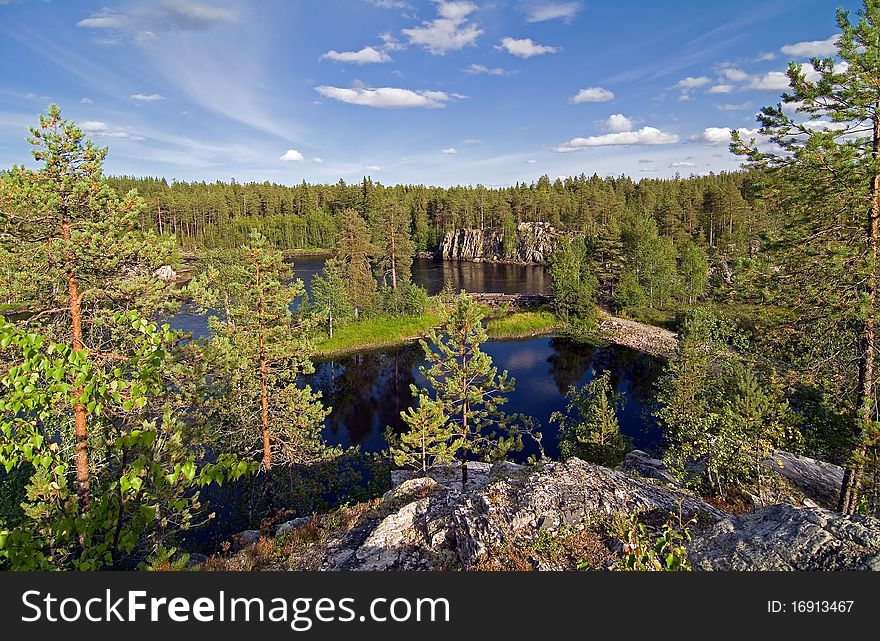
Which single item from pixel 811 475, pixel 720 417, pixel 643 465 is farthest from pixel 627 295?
pixel 720 417

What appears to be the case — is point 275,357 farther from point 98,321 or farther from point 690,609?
point 690,609

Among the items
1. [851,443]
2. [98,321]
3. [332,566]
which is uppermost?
[98,321]

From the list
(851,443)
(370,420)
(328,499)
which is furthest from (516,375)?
(851,443)

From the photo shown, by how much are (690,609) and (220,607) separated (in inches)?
154

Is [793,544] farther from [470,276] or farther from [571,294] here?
[470,276]

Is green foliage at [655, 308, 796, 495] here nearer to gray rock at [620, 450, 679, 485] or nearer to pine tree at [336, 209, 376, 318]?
gray rock at [620, 450, 679, 485]

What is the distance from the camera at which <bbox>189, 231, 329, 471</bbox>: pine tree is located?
17312 millimetres

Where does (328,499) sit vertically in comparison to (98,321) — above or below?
below

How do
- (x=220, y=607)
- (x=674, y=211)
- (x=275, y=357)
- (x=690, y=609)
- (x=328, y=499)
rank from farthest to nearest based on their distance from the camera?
(x=674, y=211), (x=328, y=499), (x=275, y=357), (x=690, y=609), (x=220, y=607)

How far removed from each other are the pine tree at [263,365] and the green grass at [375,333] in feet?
88.4

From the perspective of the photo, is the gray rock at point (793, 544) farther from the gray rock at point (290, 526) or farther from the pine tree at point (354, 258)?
the pine tree at point (354, 258)

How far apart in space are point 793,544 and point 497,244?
105 metres

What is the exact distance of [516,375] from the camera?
40.6m

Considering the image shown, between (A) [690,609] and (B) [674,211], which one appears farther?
(B) [674,211]
